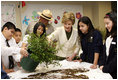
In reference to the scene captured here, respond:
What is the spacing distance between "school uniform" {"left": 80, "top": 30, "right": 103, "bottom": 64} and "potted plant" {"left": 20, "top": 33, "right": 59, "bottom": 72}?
583 millimetres

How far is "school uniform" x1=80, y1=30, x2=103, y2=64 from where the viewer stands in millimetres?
1814

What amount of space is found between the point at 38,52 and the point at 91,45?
2.48 ft

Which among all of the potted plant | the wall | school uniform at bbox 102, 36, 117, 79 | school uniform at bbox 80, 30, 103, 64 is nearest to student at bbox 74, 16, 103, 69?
school uniform at bbox 80, 30, 103, 64

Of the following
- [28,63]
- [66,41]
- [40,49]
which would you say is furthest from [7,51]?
[66,41]

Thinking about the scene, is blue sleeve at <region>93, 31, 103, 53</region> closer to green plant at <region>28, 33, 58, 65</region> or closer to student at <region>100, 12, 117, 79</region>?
student at <region>100, 12, 117, 79</region>

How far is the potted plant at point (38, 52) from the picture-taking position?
1.42 metres

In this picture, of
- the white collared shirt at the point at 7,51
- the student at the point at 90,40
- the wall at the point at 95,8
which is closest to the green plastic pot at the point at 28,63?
the white collared shirt at the point at 7,51

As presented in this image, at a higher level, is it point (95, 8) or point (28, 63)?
point (95, 8)

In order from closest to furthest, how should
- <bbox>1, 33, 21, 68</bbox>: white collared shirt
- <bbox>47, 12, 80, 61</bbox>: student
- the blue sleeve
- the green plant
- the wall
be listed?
the green plant, <bbox>1, 33, 21, 68</bbox>: white collared shirt, the blue sleeve, <bbox>47, 12, 80, 61</bbox>: student, the wall

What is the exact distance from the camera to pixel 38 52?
1.43m

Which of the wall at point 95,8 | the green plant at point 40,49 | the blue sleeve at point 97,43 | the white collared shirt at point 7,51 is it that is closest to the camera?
the green plant at point 40,49

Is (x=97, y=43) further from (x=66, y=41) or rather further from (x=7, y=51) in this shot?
(x=7, y=51)

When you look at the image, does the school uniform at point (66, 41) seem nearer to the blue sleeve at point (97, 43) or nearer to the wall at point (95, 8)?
the blue sleeve at point (97, 43)

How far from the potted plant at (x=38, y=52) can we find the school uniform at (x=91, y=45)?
1.91ft
